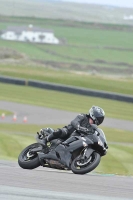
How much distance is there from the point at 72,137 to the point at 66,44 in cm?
13467

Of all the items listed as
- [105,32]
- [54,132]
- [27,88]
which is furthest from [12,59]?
[105,32]

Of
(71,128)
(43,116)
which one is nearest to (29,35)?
(43,116)

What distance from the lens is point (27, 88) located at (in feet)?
163

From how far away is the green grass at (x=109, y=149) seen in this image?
1975 centimetres

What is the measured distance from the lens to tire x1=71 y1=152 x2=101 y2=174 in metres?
12.0

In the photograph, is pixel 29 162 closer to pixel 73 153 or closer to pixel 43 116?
pixel 73 153

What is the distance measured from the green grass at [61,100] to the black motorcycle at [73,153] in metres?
27.1

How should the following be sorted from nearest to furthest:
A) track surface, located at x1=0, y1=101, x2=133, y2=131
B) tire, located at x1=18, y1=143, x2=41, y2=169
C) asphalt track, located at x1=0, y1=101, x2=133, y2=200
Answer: asphalt track, located at x1=0, y1=101, x2=133, y2=200, tire, located at x1=18, y1=143, x2=41, y2=169, track surface, located at x1=0, y1=101, x2=133, y2=131

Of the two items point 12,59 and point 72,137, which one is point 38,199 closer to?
point 72,137

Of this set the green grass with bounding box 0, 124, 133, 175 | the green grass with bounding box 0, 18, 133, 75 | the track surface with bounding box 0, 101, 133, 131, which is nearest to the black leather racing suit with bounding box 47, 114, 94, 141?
the green grass with bounding box 0, 124, 133, 175

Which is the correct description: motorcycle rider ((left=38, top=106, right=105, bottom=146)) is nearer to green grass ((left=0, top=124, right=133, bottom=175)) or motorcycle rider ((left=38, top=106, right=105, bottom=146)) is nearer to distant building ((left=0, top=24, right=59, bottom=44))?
green grass ((left=0, top=124, right=133, bottom=175))

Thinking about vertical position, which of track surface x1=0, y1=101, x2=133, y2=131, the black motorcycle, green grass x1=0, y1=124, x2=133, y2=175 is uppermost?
the black motorcycle

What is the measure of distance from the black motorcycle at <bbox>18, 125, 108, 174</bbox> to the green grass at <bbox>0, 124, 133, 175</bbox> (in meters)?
4.02

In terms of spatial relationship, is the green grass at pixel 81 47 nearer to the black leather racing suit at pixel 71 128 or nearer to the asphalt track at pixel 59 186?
the black leather racing suit at pixel 71 128
